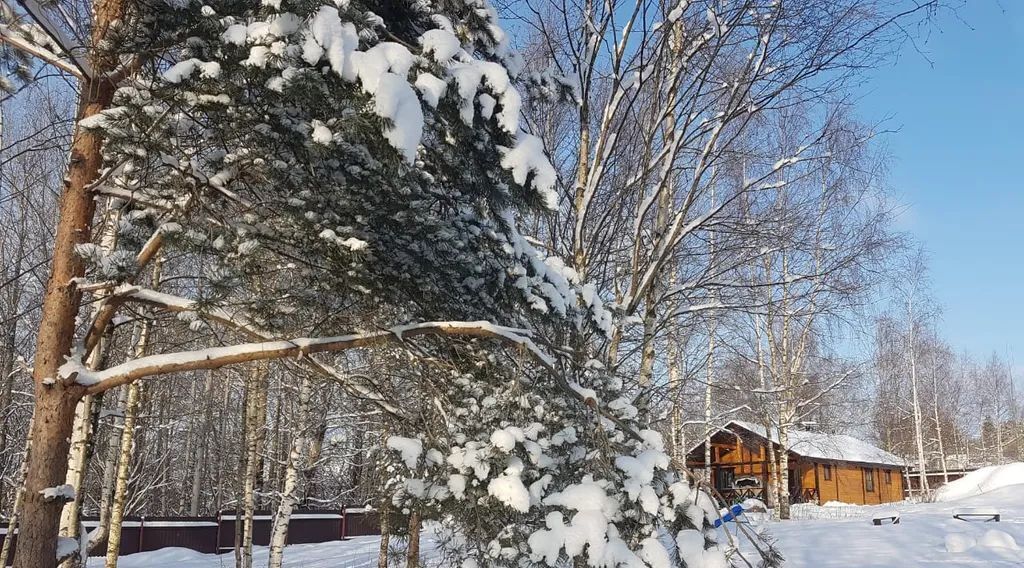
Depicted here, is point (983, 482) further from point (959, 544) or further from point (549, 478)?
point (549, 478)

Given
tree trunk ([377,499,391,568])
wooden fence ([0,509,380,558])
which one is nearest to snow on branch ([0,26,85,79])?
tree trunk ([377,499,391,568])

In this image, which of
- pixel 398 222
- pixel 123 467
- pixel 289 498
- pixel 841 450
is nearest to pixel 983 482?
pixel 841 450

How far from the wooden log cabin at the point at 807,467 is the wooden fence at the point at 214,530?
13.4 metres

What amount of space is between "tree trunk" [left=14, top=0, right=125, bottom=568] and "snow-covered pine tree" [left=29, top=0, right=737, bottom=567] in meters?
0.14

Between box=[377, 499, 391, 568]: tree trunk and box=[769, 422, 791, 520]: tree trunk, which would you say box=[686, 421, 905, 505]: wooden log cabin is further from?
box=[377, 499, 391, 568]: tree trunk

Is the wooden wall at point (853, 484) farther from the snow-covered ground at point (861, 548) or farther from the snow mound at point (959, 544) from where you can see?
the snow mound at point (959, 544)

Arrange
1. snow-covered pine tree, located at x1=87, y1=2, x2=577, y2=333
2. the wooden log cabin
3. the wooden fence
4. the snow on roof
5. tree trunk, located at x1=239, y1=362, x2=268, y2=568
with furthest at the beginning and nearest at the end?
the wooden log cabin → the snow on roof → the wooden fence → tree trunk, located at x1=239, y1=362, x2=268, y2=568 → snow-covered pine tree, located at x1=87, y1=2, x2=577, y2=333

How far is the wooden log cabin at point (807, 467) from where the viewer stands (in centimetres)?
2558

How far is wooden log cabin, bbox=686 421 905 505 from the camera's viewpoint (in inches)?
1007

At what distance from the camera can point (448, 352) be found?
14.4 feet

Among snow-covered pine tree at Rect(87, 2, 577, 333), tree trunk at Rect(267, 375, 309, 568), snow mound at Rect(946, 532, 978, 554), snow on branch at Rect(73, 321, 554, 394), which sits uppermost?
snow-covered pine tree at Rect(87, 2, 577, 333)

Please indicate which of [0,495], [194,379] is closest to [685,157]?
[0,495]

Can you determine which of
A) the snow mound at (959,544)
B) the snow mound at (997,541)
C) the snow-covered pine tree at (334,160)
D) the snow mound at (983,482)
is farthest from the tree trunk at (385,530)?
the snow mound at (983,482)

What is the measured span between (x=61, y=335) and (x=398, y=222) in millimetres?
2130
